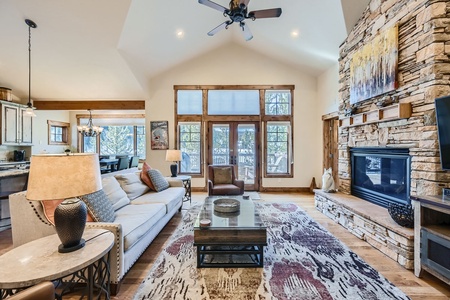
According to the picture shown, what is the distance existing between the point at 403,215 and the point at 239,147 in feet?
14.1

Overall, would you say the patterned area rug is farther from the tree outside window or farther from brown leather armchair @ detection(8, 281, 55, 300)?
the tree outside window

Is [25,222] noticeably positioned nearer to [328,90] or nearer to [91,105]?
[91,105]

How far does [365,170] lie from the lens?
12.6ft

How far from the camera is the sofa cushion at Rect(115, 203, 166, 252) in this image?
7.00 ft

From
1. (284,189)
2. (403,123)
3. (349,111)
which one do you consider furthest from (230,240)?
(284,189)

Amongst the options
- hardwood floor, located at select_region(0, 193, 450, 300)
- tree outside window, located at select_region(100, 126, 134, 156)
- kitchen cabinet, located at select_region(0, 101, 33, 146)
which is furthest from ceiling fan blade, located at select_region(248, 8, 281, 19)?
tree outside window, located at select_region(100, 126, 134, 156)

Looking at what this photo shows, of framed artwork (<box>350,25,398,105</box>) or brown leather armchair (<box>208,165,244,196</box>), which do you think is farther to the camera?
brown leather armchair (<box>208,165,244,196</box>)

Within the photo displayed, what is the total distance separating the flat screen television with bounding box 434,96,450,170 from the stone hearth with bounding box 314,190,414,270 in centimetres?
84

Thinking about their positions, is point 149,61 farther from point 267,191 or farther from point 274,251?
point 274,251

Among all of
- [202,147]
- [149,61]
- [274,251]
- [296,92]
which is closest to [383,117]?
[274,251]

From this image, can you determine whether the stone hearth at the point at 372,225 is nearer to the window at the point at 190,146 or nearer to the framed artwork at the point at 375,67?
the framed artwork at the point at 375,67

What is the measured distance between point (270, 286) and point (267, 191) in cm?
433

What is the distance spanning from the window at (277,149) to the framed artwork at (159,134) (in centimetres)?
297

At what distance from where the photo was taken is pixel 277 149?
6379 millimetres
